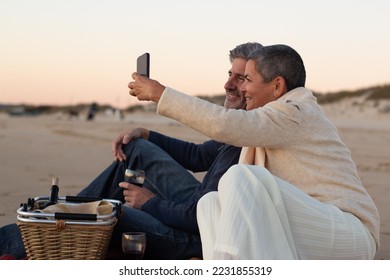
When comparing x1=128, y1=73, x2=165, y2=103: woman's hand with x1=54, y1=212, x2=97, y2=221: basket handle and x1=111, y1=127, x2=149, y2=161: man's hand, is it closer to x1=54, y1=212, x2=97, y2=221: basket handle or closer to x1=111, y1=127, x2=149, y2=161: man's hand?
x1=54, y1=212, x2=97, y2=221: basket handle

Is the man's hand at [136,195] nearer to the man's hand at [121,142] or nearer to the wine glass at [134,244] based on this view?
the wine glass at [134,244]

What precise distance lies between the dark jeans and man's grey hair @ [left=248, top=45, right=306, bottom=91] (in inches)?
43.1

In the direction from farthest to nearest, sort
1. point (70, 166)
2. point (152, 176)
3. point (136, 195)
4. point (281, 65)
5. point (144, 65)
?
point (70, 166)
point (152, 176)
point (136, 195)
point (144, 65)
point (281, 65)

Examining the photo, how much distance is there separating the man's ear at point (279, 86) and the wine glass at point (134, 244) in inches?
43.9

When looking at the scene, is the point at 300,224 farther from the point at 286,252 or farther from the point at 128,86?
the point at 128,86

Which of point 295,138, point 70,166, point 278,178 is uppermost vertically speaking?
point 295,138

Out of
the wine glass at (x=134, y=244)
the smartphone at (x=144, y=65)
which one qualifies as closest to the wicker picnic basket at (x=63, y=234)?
the wine glass at (x=134, y=244)

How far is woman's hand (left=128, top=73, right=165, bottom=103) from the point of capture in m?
3.50

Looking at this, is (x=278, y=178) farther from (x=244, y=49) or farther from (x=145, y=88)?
(x=244, y=49)

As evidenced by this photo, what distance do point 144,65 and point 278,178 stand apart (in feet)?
3.31

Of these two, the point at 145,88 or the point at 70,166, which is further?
the point at 70,166

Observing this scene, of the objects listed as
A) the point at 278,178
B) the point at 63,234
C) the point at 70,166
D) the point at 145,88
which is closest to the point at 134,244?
the point at 63,234

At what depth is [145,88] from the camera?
3.54 meters

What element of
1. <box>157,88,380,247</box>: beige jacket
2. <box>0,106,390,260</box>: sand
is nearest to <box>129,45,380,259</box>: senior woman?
<box>157,88,380,247</box>: beige jacket
